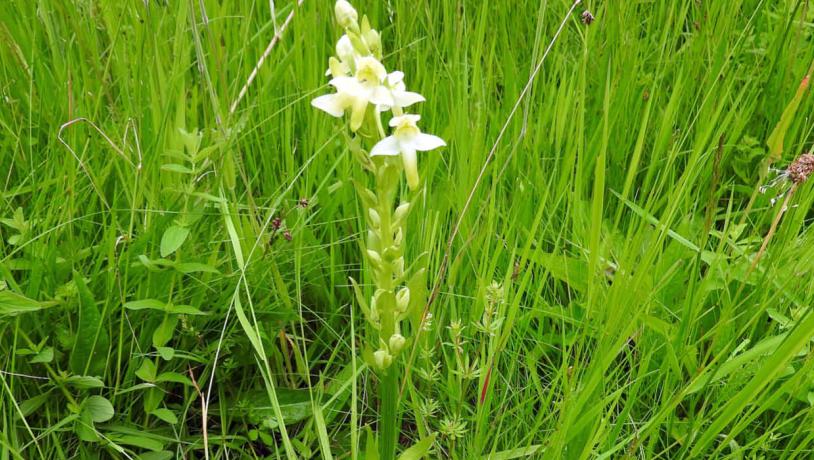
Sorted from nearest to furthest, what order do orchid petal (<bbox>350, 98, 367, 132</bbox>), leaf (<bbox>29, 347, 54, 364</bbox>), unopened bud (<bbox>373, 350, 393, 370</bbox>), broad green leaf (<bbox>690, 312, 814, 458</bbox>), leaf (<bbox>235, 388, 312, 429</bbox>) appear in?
orchid petal (<bbox>350, 98, 367, 132</bbox>)
unopened bud (<bbox>373, 350, 393, 370</bbox>)
broad green leaf (<bbox>690, 312, 814, 458</bbox>)
leaf (<bbox>29, 347, 54, 364</bbox>)
leaf (<bbox>235, 388, 312, 429</bbox>)

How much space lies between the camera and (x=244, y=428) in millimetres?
1416

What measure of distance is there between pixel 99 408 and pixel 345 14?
801 millimetres

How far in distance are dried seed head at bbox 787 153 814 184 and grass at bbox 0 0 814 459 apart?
9 cm

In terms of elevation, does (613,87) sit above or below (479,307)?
above

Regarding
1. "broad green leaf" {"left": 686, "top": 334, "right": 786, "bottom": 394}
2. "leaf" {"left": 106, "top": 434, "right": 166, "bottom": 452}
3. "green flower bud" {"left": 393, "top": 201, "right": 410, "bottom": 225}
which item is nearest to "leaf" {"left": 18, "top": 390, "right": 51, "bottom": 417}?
"leaf" {"left": 106, "top": 434, "right": 166, "bottom": 452}

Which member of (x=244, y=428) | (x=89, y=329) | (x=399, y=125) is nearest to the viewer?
(x=399, y=125)

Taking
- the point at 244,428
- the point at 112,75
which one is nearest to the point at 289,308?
the point at 244,428

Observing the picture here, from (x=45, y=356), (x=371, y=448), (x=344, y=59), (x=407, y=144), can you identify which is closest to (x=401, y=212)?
(x=407, y=144)

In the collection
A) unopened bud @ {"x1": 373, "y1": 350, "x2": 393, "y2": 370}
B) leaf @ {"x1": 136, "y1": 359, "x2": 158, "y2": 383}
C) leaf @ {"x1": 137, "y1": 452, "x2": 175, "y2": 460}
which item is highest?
unopened bud @ {"x1": 373, "y1": 350, "x2": 393, "y2": 370}

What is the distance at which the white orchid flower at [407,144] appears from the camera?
3.10 ft

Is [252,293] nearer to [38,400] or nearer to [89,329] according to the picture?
[89,329]

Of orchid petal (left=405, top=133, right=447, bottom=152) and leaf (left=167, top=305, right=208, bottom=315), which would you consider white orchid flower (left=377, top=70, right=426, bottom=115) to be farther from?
leaf (left=167, top=305, right=208, bottom=315)

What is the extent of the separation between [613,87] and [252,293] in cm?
97

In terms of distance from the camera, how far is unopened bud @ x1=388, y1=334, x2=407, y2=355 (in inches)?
40.2
